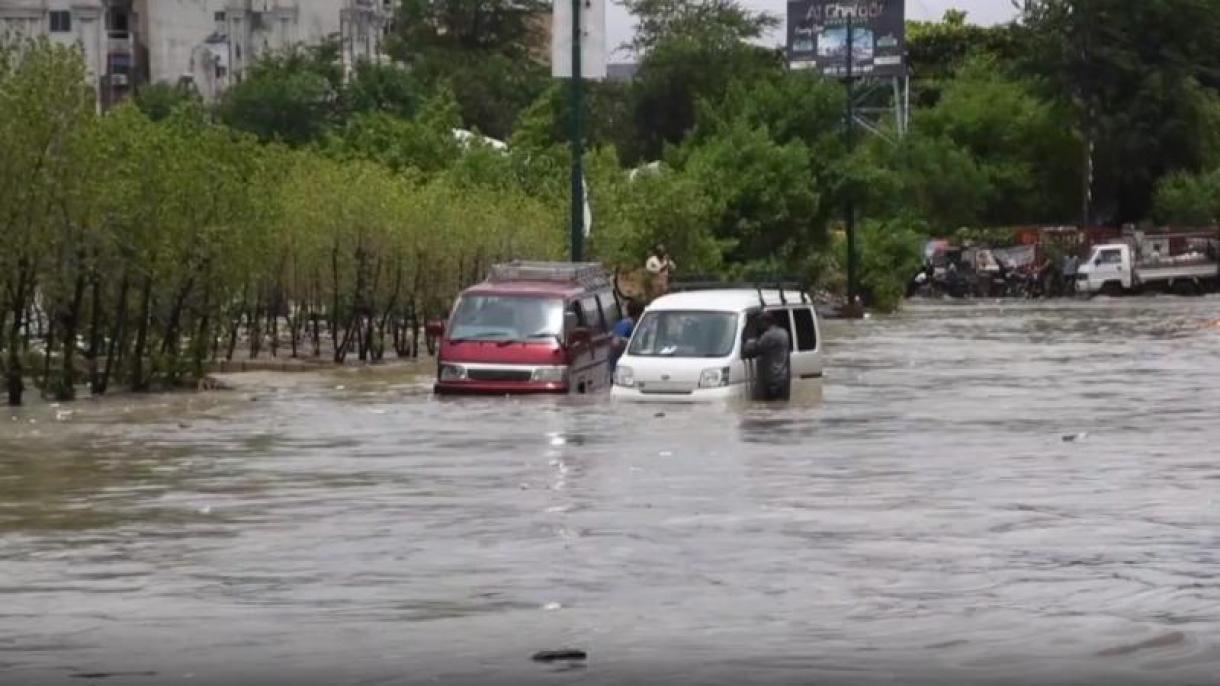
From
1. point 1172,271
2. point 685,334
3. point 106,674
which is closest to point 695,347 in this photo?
point 685,334

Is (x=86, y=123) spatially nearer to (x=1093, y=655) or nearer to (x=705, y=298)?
(x=705, y=298)

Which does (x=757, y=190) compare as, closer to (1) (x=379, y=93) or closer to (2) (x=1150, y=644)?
(1) (x=379, y=93)

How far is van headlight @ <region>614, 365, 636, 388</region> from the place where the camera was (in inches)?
1292

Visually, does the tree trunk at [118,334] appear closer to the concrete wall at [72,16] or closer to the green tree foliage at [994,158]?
the concrete wall at [72,16]

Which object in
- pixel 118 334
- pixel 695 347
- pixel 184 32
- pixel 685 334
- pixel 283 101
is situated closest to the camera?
pixel 695 347

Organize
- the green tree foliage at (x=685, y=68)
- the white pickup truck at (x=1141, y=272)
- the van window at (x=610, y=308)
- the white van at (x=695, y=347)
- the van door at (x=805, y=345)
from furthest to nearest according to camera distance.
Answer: the green tree foliage at (x=685, y=68) < the white pickup truck at (x=1141, y=272) < the van window at (x=610, y=308) < the van door at (x=805, y=345) < the white van at (x=695, y=347)

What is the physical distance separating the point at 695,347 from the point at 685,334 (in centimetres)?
27

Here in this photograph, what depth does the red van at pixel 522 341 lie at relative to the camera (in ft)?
115

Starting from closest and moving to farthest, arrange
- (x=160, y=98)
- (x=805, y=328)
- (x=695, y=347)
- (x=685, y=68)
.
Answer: (x=695, y=347) → (x=805, y=328) → (x=160, y=98) → (x=685, y=68)

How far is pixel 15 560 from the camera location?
57.4 ft

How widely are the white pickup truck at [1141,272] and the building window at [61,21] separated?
36483 millimetres

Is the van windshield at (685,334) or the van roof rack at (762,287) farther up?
the van roof rack at (762,287)

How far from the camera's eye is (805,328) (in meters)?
36.3

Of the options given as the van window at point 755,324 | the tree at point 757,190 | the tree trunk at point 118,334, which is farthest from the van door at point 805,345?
the tree at point 757,190
